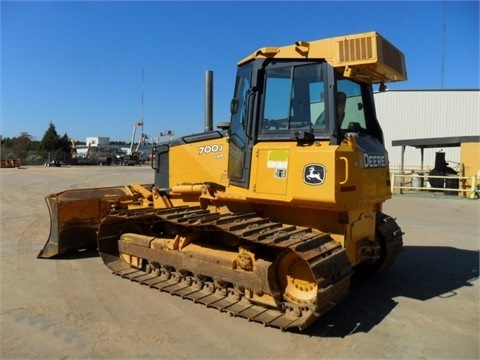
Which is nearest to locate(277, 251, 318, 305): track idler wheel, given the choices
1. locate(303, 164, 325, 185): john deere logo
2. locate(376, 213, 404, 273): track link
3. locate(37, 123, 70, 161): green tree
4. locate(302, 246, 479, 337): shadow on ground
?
locate(302, 246, 479, 337): shadow on ground

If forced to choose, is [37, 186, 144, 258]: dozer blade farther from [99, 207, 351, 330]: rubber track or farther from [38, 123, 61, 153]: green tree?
[38, 123, 61, 153]: green tree

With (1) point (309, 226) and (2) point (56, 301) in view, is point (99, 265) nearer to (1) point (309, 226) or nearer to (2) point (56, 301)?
(2) point (56, 301)

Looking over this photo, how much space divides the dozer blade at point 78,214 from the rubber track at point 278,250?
1825mm

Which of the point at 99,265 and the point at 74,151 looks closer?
the point at 99,265

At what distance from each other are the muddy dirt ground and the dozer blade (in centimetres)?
27

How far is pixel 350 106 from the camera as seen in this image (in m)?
5.59

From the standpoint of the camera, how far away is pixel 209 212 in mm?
5996

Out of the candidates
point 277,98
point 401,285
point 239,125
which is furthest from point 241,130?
point 401,285

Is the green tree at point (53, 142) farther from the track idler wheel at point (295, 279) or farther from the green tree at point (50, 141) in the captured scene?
the track idler wheel at point (295, 279)

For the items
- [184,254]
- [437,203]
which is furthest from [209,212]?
[437,203]

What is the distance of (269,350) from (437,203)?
545 inches

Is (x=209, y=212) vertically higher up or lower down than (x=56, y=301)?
higher up

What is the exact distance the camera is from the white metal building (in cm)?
2955

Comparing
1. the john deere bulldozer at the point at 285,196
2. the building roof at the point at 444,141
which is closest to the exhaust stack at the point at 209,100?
the john deere bulldozer at the point at 285,196
